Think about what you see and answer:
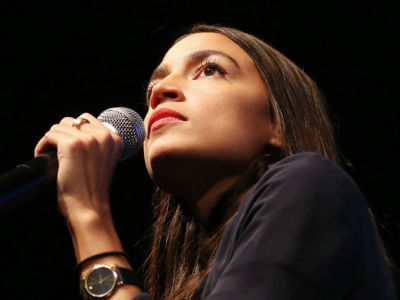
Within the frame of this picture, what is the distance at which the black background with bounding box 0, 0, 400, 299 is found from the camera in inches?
96.8

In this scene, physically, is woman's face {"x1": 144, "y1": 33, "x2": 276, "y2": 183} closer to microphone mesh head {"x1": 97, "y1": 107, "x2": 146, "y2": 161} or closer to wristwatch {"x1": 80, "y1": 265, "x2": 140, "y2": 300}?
microphone mesh head {"x1": 97, "y1": 107, "x2": 146, "y2": 161}

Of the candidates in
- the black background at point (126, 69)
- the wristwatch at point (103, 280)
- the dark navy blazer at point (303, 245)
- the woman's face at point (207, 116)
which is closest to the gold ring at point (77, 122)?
the woman's face at point (207, 116)

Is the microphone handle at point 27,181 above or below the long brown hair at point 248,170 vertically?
above

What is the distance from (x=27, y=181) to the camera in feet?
3.18

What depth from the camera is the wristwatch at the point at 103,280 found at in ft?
3.31

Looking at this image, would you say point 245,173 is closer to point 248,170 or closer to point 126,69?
point 248,170

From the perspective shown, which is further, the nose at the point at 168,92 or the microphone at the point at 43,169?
the nose at the point at 168,92

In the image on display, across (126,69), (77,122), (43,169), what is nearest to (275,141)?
(77,122)

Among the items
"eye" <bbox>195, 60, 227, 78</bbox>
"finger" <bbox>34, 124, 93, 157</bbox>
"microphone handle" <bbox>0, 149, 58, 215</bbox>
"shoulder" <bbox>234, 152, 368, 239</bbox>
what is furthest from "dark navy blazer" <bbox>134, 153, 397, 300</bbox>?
"eye" <bbox>195, 60, 227, 78</bbox>

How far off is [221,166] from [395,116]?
1.47 metres

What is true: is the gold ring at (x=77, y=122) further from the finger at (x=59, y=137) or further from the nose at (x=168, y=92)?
the nose at (x=168, y=92)

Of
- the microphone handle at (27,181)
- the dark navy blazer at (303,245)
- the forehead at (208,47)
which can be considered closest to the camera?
the dark navy blazer at (303,245)

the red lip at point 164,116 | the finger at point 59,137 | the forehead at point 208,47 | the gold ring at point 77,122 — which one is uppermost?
the forehead at point 208,47

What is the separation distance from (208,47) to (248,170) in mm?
417
